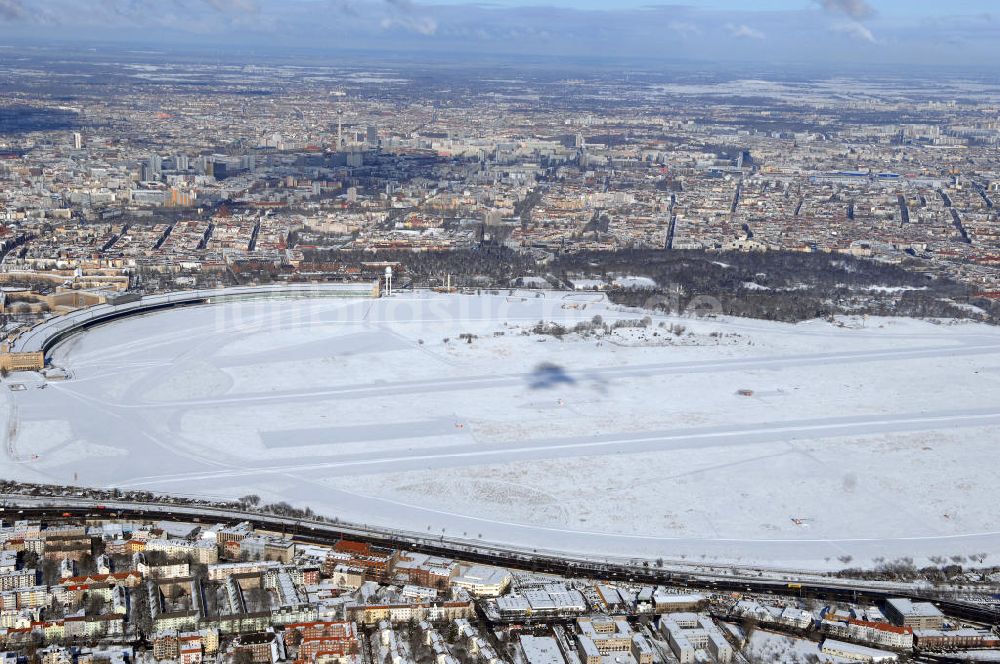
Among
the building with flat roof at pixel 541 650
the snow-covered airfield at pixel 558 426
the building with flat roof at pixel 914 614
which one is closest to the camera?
the building with flat roof at pixel 541 650

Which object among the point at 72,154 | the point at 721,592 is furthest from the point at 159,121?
the point at 721,592

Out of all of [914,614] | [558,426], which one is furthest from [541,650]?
[558,426]

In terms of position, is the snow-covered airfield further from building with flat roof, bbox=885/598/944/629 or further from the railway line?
building with flat roof, bbox=885/598/944/629

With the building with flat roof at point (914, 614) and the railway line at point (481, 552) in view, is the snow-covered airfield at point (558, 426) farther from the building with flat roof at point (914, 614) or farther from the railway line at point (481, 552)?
the building with flat roof at point (914, 614)

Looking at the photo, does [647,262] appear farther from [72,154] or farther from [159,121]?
[159,121]

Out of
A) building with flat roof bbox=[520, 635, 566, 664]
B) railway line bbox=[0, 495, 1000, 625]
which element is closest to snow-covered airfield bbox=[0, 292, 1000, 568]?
railway line bbox=[0, 495, 1000, 625]

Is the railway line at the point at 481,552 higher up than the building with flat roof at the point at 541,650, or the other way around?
the building with flat roof at the point at 541,650

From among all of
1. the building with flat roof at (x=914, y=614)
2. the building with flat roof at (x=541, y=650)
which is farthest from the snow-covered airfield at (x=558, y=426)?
the building with flat roof at (x=541, y=650)

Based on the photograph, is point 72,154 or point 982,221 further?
point 72,154

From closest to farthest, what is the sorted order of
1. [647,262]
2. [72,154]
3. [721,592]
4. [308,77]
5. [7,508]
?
1. [721,592]
2. [7,508]
3. [647,262]
4. [72,154]
5. [308,77]
